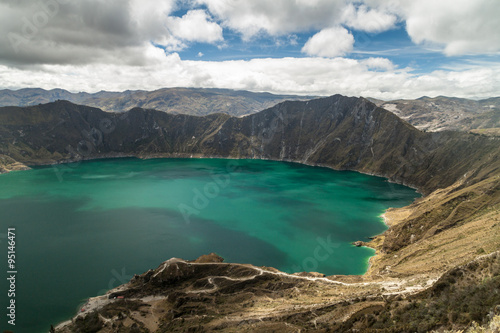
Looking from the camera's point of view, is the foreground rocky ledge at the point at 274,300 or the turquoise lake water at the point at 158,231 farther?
the turquoise lake water at the point at 158,231

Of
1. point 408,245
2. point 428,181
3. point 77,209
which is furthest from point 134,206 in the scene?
point 428,181

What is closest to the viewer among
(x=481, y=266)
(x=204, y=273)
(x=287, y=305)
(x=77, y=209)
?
(x=481, y=266)

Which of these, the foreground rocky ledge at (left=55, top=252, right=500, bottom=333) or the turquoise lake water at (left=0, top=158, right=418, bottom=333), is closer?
the foreground rocky ledge at (left=55, top=252, right=500, bottom=333)

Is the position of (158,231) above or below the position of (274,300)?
below

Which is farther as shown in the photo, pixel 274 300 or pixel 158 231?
pixel 158 231

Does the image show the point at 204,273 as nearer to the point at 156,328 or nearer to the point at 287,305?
the point at 156,328
